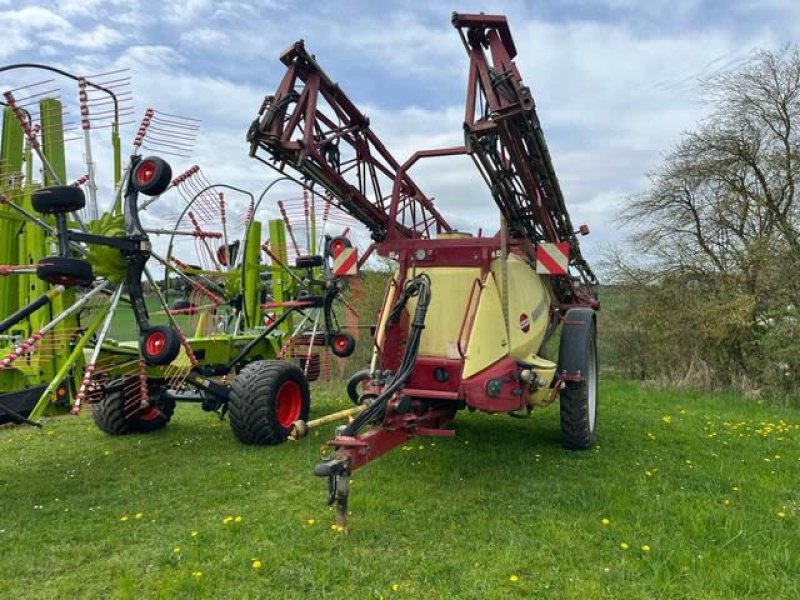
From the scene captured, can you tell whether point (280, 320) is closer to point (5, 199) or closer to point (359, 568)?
point (5, 199)

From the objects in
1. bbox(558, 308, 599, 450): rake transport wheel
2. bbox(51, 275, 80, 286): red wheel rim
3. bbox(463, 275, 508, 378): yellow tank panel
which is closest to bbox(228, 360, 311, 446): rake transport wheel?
bbox(51, 275, 80, 286): red wheel rim

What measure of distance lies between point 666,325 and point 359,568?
10.2 m

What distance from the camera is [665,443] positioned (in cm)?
633

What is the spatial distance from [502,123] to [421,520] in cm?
264

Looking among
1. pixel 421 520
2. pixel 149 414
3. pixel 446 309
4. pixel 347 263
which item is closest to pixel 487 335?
pixel 446 309

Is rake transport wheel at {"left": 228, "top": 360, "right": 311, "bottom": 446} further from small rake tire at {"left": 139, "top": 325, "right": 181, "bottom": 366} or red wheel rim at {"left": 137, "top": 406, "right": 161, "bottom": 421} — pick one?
red wheel rim at {"left": 137, "top": 406, "right": 161, "bottom": 421}

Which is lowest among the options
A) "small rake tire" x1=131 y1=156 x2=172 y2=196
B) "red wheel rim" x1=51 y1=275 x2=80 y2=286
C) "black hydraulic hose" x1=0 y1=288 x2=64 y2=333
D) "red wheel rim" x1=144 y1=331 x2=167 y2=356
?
"red wheel rim" x1=144 y1=331 x2=167 y2=356

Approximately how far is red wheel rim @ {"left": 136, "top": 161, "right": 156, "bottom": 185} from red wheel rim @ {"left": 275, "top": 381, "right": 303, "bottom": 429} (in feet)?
8.01

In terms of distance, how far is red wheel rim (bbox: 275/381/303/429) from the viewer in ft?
21.5

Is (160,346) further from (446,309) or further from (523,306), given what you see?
(523,306)

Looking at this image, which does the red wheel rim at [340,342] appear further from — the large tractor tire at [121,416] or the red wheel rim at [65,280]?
the red wheel rim at [65,280]

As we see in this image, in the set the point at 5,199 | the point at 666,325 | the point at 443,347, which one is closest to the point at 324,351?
the point at 443,347

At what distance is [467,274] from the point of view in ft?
16.7

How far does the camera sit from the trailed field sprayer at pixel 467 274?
439cm
